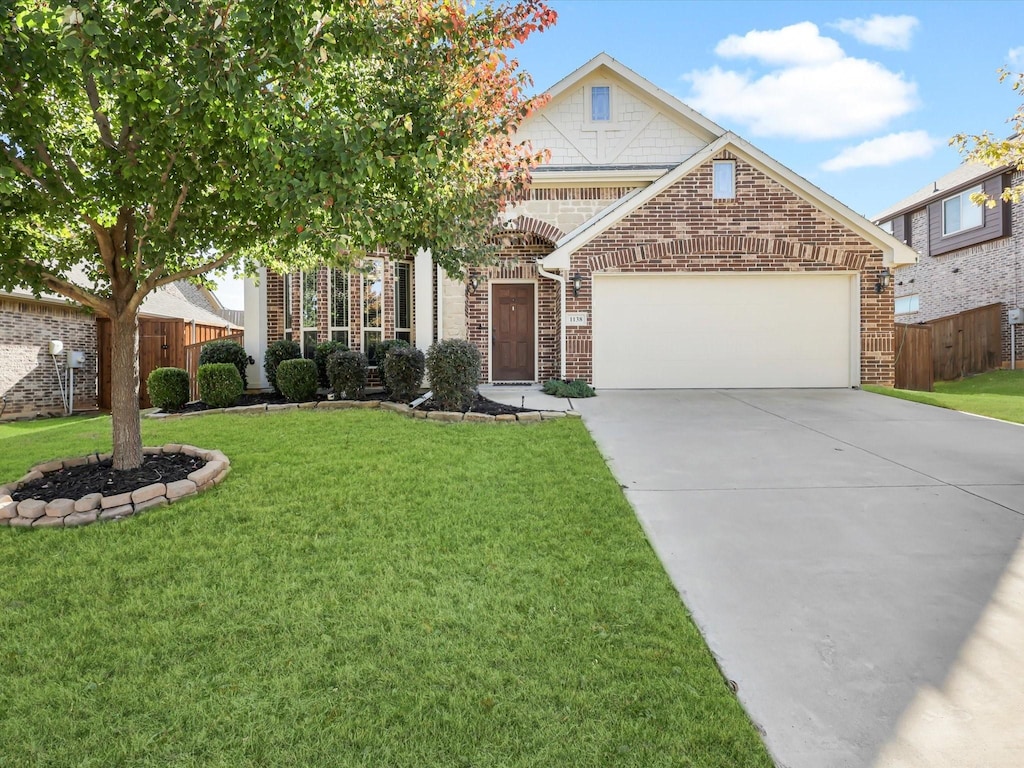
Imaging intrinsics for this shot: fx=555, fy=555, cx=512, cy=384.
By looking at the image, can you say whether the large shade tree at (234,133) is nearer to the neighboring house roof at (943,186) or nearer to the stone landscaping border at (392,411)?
the stone landscaping border at (392,411)

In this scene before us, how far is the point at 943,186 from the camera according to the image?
773 inches

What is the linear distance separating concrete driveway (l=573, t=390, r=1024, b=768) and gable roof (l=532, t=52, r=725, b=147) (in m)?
8.69

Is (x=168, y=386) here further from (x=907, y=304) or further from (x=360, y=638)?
(x=907, y=304)

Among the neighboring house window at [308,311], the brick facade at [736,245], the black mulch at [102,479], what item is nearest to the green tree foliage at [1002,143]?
the brick facade at [736,245]

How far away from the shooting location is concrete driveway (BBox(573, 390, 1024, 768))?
→ 6.82 feet

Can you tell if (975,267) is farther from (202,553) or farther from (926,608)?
(202,553)

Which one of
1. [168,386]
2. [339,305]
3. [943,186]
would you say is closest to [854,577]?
[168,386]

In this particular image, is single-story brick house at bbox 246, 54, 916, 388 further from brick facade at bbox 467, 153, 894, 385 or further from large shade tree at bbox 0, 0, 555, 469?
large shade tree at bbox 0, 0, 555, 469

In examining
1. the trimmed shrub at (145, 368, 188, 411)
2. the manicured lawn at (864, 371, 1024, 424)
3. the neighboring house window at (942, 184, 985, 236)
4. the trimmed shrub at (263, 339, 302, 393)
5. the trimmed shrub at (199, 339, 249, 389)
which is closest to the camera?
the manicured lawn at (864, 371, 1024, 424)

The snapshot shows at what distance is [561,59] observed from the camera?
12102mm

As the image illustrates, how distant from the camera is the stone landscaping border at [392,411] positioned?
25.4 feet

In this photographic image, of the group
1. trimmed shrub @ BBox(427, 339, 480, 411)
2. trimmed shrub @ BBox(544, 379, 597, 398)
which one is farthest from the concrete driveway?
Result: trimmed shrub @ BBox(544, 379, 597, 398)

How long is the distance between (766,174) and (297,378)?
9.29 metres

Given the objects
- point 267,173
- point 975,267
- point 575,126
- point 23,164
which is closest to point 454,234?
point 267,173
